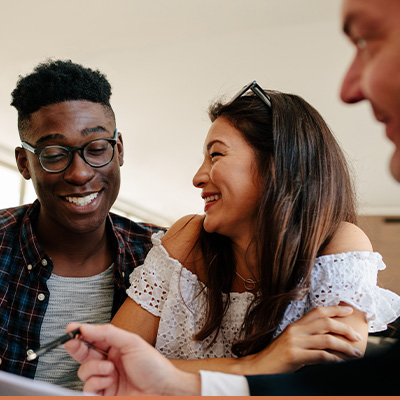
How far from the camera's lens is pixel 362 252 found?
110 cm

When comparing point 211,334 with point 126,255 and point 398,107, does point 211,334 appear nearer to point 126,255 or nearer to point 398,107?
point 126,255

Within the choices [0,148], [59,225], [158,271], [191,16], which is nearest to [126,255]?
[59,225]

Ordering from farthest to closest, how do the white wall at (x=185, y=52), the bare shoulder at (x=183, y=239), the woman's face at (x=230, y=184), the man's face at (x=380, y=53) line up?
the white wall at (x=185, y=52), the bare shoulder at (x=183, y=239), the woman's face at (x=230, y=184), the man's face at (x=380, y=53)

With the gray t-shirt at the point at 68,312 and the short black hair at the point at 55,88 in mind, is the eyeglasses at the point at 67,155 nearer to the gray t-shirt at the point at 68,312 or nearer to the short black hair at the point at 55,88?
the short black hair at the point at 55,88

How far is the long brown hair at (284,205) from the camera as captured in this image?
3.65ft

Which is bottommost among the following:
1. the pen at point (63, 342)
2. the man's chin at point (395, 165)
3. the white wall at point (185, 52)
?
the pen at point (63, 342)

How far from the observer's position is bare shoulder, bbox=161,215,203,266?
4.37 ft

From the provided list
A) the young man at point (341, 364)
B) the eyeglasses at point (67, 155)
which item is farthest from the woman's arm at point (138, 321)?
the eyeglasses at point (67, 155)

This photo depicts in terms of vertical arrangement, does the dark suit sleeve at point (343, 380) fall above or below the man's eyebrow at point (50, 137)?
below

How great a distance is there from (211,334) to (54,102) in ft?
2.96

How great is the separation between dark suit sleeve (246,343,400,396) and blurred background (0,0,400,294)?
6.00 ft

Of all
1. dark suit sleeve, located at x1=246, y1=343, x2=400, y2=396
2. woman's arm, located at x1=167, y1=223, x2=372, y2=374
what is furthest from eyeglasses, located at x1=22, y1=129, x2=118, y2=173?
dark suit sleeve, located at x1=246, y1=343, x2=400, y2=396

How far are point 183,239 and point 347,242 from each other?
0.48 metres

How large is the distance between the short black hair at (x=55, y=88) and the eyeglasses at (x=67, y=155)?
17 centimetres
